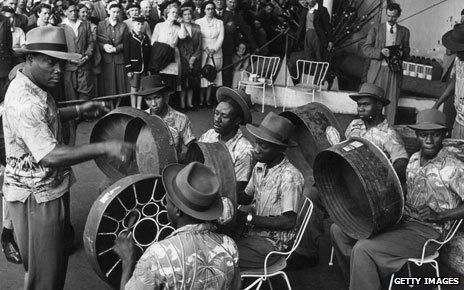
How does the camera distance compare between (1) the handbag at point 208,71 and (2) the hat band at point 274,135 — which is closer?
(2) the hat band at point 274,135

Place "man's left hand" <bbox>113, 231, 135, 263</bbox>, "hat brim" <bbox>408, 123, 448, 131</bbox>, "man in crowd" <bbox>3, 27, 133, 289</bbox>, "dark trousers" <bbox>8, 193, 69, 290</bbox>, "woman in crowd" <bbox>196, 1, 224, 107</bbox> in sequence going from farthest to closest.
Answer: "woman in crowd" <bbox>196, 1, 224, 107</bbox> → "hat brim" <bbox>408, 123, 448, 131</bbox> → "dark trousers" <bbox>8, 193, 69, 290</bbox> → "man in crowd" <bbox>3, 27, 133, 289</bbox> → "man's left hand" <bbox>113, 231, 135, 263</bbox>

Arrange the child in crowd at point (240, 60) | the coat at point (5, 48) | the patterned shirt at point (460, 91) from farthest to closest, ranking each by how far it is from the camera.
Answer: the child in crowd at point (240, 60) < the coat at point (5, 48) < the patterned shirt at point (460, 91)

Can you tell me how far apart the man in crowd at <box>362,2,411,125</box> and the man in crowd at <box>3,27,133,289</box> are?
6.43 m

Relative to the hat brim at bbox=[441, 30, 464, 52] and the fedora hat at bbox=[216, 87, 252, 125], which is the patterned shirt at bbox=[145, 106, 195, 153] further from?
the hat brim at bbox=[441, 30, 464, 52]

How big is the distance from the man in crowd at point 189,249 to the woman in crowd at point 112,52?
6.93 meters

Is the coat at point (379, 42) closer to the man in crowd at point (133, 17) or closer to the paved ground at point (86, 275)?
the man in crowd at point (133, 17)

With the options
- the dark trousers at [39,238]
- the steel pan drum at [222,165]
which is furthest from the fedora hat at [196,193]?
the dark trousers at [39,238]

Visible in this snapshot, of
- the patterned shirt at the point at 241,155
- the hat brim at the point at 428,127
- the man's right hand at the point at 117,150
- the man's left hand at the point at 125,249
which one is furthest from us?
the patterned shirt at the point at 241,155

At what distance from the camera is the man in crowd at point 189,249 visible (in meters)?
2.59

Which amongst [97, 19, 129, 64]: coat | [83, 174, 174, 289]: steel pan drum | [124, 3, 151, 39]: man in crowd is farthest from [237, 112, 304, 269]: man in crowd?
[124, 3, 151, 39]: man in crowd

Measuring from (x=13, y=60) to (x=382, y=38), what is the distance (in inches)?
236

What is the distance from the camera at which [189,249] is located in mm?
2645

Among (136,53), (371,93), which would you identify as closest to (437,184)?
(371,93)

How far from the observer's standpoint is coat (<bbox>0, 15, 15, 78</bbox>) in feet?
28.3
